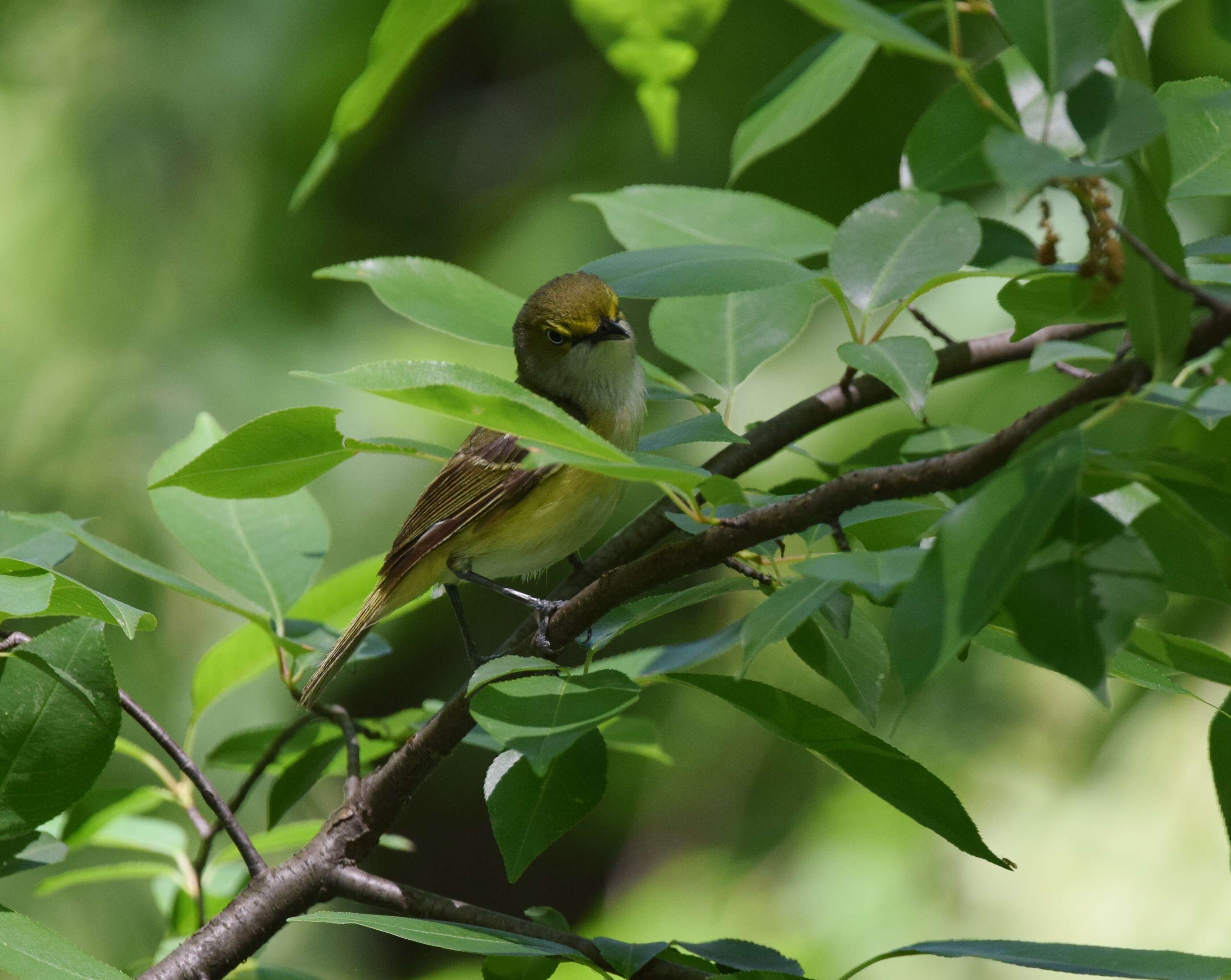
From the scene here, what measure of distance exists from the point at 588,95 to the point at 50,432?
5.88 feet

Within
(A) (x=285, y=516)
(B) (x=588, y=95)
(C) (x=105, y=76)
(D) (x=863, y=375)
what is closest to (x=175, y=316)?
(C) (x=105, y=76)

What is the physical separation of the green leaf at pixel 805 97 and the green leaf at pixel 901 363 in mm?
215

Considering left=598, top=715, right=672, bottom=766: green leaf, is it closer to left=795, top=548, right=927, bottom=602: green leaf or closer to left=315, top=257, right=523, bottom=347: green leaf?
left=315, top=257, right=523, bottom=347: green leaf

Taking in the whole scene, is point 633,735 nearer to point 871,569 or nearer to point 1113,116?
point 871,569

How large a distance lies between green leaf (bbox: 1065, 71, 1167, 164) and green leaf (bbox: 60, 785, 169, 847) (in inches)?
42.4

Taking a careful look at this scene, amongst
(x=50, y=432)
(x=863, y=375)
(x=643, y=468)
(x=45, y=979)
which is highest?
(x=643, y=468)

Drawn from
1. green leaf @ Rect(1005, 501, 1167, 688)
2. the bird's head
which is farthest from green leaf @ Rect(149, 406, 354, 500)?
the bird's head

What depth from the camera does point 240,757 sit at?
4.16 feet

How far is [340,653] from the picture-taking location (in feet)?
4.15

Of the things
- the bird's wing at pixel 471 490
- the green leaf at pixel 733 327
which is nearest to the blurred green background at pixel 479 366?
the bird's wing at pixel 471 490

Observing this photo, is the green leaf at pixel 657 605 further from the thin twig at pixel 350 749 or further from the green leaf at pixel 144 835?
the green leaf at pixel 144 835

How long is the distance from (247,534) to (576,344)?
746 mm

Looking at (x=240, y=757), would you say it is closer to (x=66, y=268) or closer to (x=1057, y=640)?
(x=1057, y=640)

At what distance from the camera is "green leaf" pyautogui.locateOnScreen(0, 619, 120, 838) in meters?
0.89
